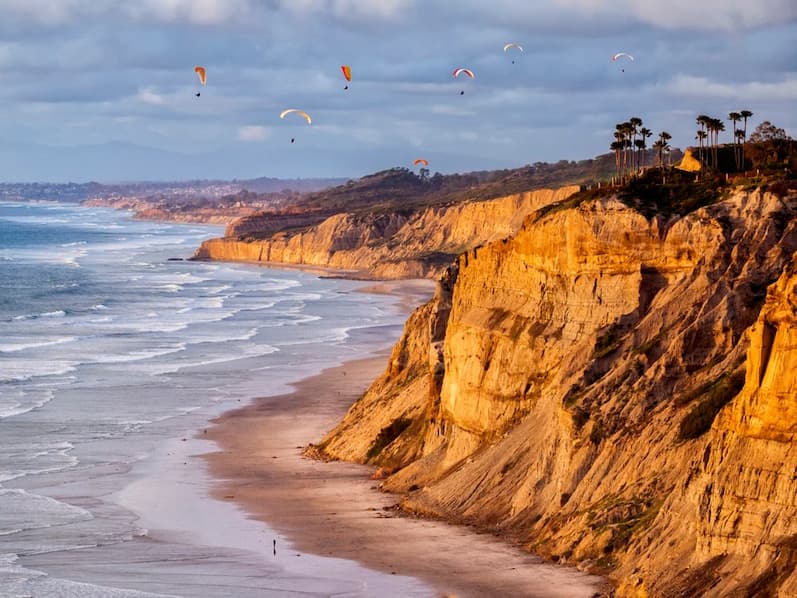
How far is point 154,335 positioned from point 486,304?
140 feet

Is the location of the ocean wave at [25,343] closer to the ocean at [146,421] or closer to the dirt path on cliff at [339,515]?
the ocean at [146,421]

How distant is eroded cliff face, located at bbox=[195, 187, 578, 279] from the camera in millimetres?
136000

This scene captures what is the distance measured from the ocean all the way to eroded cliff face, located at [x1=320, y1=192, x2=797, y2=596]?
4.50 m

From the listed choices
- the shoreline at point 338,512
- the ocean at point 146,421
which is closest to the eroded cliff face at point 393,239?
the ocean at point 146,421

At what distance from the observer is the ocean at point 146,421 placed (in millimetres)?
33688

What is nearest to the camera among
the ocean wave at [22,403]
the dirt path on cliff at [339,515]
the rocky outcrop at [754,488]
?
the rocky outcrop at [754,488]

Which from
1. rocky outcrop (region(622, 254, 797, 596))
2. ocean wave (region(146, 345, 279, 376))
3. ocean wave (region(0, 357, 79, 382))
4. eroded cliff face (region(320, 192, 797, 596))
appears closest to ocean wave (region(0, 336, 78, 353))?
ocean wave (region(0, 357, 79, 382))

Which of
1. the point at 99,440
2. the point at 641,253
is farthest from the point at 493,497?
the point at 99,440

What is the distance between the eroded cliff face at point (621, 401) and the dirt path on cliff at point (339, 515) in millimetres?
819

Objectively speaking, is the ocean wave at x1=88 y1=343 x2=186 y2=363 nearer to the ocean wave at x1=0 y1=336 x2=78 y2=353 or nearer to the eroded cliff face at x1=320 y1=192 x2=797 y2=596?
the ocean wave at x1=0 y1=336 x2=78 y2=353

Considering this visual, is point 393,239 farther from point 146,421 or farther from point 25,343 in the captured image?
point 146,421

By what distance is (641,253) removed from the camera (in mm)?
37000

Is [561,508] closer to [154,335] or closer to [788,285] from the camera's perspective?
[788,285]

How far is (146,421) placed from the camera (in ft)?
178
